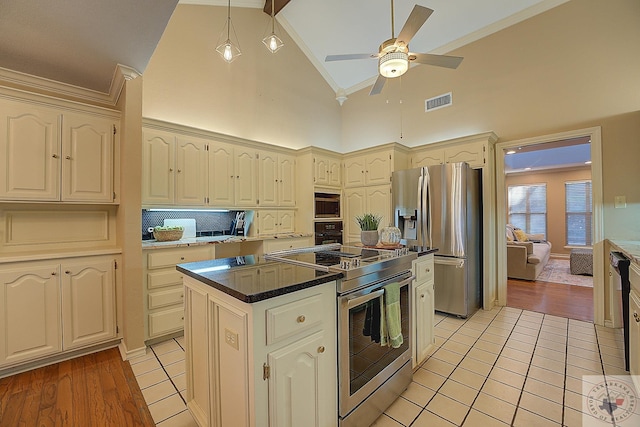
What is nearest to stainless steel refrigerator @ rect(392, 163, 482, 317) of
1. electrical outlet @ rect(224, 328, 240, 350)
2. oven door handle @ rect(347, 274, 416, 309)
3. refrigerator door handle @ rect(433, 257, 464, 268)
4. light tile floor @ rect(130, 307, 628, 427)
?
refrigerator door handle @ rect(433, 257, 464, 268)

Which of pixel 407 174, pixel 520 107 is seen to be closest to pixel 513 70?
pixel 520 107

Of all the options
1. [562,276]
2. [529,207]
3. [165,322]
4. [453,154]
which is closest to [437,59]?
[453,154]

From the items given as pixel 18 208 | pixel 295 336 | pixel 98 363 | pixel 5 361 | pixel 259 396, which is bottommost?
pixel 98 363

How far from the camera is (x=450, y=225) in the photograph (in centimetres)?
332

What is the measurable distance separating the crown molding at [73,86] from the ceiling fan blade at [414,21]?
7.66 feet

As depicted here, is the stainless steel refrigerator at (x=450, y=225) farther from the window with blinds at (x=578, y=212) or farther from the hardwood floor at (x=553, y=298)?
the window with blinds at (x=578, y=212)

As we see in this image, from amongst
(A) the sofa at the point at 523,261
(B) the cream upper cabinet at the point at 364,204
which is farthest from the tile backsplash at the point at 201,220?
(A) the sofa at the point at 523,261

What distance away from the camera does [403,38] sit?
2.32 metres

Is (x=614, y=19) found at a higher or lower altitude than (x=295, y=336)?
higher

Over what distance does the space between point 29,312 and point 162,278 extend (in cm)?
92

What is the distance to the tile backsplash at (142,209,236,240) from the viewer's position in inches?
124

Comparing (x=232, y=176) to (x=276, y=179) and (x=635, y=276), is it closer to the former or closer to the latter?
(x=276, y=179)

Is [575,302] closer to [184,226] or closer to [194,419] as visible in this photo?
[194,419]

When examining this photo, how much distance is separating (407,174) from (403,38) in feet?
5.83
